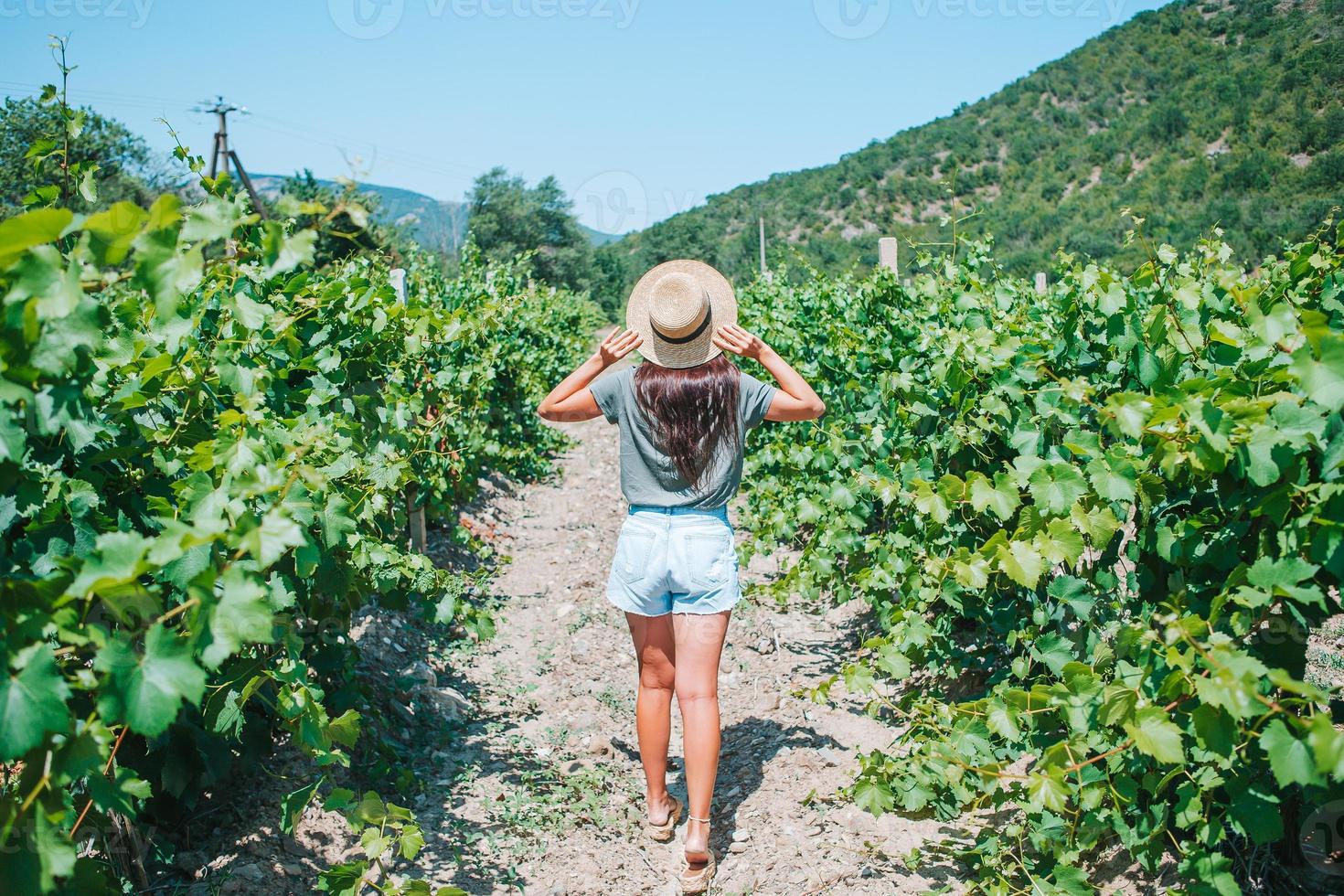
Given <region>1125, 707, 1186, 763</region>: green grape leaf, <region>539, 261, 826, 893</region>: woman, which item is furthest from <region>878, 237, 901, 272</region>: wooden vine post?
<region>1125, 707, 1186, 763</region>: green grape leaf

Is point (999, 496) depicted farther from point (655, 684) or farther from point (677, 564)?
point (655, 684)

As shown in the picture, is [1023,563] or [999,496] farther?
[999,496]

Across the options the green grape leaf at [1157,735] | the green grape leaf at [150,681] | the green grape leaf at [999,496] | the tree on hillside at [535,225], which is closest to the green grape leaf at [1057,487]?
the green grape leaf at [999,496]

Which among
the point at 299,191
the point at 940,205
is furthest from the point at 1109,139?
the point at 299,191

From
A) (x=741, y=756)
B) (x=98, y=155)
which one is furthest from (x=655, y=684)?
(x=98, y=155)

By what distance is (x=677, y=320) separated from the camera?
2.82 metres

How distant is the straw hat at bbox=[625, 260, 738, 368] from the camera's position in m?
2.83

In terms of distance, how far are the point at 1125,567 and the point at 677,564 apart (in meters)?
1.45

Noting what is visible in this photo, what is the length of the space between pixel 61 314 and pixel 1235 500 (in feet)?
7.28

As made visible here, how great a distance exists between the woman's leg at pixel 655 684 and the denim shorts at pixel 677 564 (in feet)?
0.27

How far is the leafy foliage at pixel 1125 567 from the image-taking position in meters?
1.72

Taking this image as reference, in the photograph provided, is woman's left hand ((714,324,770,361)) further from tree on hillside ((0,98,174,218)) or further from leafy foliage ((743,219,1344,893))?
tree on hillside ((0,98,174,218))

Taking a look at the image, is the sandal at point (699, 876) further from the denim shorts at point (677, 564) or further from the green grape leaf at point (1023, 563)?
the green grape leaf at point (1023, 563)

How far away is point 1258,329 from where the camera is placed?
1.86m
